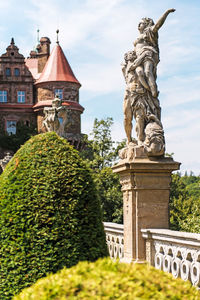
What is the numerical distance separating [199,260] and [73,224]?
1610mm

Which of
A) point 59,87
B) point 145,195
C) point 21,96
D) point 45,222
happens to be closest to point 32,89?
point 21,96

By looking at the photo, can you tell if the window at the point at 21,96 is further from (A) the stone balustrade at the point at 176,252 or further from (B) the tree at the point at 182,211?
(A) the stone balustrade at the point at 176,252

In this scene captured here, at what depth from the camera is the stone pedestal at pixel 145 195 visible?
7699 millimetres

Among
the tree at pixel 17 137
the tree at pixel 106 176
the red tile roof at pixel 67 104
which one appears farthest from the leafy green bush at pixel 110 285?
the red tile roof at pixel 67 104

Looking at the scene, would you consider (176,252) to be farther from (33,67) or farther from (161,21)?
(33,67)

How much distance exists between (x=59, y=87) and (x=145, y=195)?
47.6 m

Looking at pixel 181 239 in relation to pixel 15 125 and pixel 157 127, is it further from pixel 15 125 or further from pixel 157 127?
pixel 15 125

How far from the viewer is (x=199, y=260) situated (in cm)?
577

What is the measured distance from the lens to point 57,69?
55094mm

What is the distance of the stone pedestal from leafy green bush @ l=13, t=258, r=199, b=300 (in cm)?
447

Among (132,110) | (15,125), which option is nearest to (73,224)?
(132,110)

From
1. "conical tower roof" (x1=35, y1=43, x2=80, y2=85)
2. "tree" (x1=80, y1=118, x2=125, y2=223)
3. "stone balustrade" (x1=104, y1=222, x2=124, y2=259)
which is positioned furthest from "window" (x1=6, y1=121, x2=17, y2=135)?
"stone balustrade" (x1=104, y1=222, x2=124, y2=259)

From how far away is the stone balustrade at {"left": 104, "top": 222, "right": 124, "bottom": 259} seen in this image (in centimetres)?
865

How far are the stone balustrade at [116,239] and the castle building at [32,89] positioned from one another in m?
45.1
